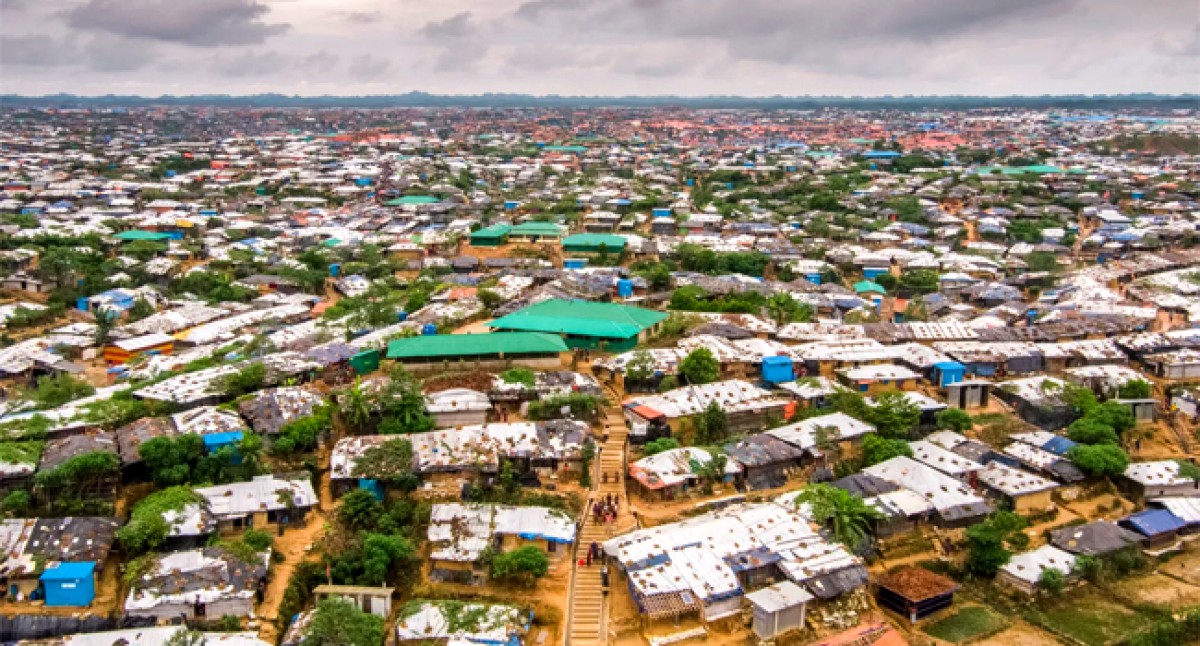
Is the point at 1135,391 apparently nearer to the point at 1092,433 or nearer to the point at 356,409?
the point at 1092,433

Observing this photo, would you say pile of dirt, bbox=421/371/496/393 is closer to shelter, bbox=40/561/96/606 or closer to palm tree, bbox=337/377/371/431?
palm tree, bbox=337/377/371/431

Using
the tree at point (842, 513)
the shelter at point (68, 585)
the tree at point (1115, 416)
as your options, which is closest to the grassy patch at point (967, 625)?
the tree at point (842, 513)

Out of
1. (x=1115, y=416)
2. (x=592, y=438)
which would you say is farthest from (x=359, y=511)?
(x=1115, y=416)

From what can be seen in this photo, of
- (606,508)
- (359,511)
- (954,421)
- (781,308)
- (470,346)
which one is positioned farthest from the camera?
(781,308)

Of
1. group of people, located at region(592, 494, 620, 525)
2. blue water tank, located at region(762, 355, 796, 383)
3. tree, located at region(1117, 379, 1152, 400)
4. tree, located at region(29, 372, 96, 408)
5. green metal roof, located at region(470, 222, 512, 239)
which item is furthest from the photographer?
green metal roof, located at region(470, 222, 512, 239)

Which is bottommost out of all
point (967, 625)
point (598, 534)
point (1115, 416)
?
point (967, 625)

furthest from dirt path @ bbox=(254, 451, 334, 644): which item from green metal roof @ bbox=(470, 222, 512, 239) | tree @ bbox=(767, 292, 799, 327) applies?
Result: green metal roof @ bbox=(470, 222, 512, 239)

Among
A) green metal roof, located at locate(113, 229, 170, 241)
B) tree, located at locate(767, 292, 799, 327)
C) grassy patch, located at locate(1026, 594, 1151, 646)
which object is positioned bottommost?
grassy patch, located at locate(1026, 594, 1151, 646)
